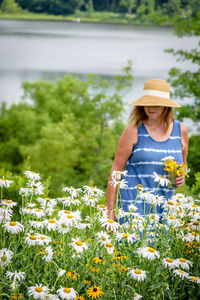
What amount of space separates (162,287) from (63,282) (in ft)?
1.57

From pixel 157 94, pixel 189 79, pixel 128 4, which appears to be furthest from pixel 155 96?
pixel 128 4

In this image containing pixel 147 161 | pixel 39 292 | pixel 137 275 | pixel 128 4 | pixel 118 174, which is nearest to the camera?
pixel 39 292

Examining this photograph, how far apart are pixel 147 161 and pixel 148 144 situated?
119 millimetres

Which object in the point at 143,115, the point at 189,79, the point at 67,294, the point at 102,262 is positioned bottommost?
the point at 67,294

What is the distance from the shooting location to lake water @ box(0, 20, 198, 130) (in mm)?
50312

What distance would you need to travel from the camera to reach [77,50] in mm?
71188

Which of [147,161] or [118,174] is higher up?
[147,161]

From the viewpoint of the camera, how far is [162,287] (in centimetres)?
185

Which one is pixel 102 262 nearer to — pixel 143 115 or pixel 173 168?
pixel 173 168

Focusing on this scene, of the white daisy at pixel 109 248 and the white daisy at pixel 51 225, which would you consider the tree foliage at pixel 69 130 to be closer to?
the white daisy at pixel 51 225

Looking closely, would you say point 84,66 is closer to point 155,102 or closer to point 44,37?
point 44,37

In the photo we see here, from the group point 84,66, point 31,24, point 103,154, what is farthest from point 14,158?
point 31,24

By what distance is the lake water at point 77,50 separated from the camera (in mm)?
50312

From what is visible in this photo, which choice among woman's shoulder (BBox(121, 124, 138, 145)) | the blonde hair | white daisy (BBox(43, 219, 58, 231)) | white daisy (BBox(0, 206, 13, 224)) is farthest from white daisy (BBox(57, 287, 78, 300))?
the blonde hair
